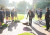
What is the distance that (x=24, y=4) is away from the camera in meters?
48.3

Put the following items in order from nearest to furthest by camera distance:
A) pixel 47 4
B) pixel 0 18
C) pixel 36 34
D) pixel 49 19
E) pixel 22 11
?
pixel 36 34
pixel 49 19
pixel 0 18
pixel 47 4
pixel 22 11

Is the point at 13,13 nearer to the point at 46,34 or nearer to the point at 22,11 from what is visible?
the point at 46,34

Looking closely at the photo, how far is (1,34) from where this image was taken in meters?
7.16

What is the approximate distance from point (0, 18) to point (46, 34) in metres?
4.44

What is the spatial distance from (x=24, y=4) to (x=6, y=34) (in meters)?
41.7

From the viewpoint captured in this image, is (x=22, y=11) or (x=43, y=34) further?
(x=22, y=11)

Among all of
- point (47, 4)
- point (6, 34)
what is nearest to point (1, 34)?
point (6, 34)

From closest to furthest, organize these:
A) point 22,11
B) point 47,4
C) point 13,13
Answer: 1. point 13,13
2. point 47,4
3. point 22,11

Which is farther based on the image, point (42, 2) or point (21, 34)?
point (42, 2)

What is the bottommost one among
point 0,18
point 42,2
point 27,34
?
point 27,34

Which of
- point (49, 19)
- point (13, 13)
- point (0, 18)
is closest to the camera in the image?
point (49, 19)

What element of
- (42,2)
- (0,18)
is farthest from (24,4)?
(0,18)

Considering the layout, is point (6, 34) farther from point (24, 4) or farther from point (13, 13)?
point (24, 4)

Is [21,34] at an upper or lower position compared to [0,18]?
lower
